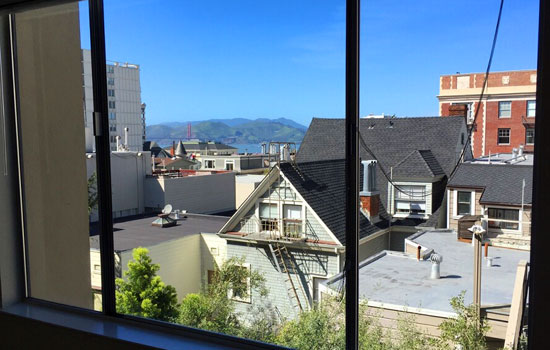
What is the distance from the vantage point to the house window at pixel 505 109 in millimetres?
1430

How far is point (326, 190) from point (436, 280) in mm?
496

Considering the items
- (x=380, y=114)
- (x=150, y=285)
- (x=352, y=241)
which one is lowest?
(x=150, y=285)

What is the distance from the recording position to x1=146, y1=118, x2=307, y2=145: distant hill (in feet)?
6.23

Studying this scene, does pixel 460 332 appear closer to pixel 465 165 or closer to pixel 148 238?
pixel 465 165

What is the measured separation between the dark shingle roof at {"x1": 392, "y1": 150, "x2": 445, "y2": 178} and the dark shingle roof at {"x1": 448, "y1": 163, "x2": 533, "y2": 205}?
7 cm

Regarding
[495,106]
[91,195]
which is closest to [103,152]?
[91,195]

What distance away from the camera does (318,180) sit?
182 cm

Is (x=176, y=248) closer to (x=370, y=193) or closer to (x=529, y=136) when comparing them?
(x=370, y=193)

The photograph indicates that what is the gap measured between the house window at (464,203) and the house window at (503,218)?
67mm

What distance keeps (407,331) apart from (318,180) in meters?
0.64

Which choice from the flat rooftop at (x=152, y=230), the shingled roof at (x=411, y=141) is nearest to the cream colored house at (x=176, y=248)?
the flat rooftop at (x=152, y=230)

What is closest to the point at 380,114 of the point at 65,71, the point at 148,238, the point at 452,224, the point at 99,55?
the point at 452,224

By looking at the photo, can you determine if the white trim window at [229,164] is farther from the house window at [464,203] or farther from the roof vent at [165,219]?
the house window at [464,203]

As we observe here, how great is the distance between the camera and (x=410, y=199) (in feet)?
5.53
